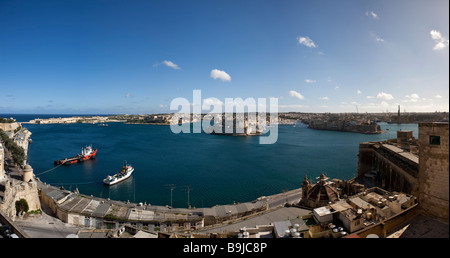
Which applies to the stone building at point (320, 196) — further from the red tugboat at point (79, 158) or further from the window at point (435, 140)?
the red tugboat at point (79, 158)

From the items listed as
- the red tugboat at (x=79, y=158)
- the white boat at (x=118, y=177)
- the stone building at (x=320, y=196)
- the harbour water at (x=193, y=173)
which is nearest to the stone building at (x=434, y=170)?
the stone building at (x=320, y=196)

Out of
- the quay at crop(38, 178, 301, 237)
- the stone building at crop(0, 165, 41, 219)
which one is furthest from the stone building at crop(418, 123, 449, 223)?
the stone building at crop(0, 165, 41, 219)

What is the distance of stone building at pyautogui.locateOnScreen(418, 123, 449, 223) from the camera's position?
4.42 meters

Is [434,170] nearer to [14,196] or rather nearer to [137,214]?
[137,214]

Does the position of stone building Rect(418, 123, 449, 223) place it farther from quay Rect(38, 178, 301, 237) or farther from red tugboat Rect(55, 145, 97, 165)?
red tugboat Rect(55, 145, 97, 165)

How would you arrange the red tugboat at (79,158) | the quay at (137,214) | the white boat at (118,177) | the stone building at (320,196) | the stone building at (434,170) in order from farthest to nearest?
1. the red tugboat at (79,158)
2. the white boat at (118,177)
3. the quay at (137,214)
4. the stone building at (320,196)
5. the stone building at (434,170)

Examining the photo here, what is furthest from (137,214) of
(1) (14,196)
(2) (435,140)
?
(2) (435,140)

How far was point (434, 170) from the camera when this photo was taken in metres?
4.55

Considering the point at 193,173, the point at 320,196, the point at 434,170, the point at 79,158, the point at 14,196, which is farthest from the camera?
the point at 79,158

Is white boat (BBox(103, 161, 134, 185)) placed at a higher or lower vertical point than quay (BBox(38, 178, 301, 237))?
lower

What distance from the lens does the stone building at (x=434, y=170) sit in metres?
4.42
